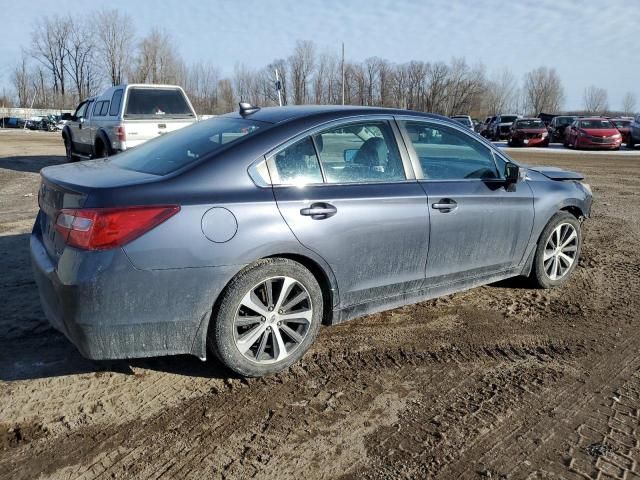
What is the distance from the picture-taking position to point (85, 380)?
3.23 m

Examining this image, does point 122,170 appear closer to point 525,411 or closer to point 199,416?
point 199,416

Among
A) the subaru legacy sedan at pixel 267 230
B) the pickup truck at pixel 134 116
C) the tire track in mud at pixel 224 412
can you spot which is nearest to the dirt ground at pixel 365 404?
the tire track in mud at pixel 224 412

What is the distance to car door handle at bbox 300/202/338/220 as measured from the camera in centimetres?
322

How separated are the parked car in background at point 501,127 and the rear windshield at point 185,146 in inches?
1385

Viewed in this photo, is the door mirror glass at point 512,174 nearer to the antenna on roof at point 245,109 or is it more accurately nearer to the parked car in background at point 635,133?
the antenna on roof at point 245,109

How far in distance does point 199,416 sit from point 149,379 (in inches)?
22.0

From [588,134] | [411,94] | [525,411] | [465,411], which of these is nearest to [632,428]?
[525,411]

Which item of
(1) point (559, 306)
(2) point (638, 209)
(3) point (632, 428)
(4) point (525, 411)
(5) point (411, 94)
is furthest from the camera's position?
(5) point (411, 94)

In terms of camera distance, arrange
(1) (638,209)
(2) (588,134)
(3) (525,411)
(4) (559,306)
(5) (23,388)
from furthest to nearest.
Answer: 1. (2) (588,134)
2. (1) (638,209)
3. (4) (559,306)
4. (5) (23,388)
5. (3) (525,411)

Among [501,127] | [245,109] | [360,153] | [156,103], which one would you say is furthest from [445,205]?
[501,127]

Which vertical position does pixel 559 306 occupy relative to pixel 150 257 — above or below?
below

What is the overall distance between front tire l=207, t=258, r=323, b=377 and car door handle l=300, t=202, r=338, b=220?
12.3 inches

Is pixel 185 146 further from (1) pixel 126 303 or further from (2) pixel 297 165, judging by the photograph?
(1) pixel 126 303

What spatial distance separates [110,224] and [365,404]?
1.70 metres
